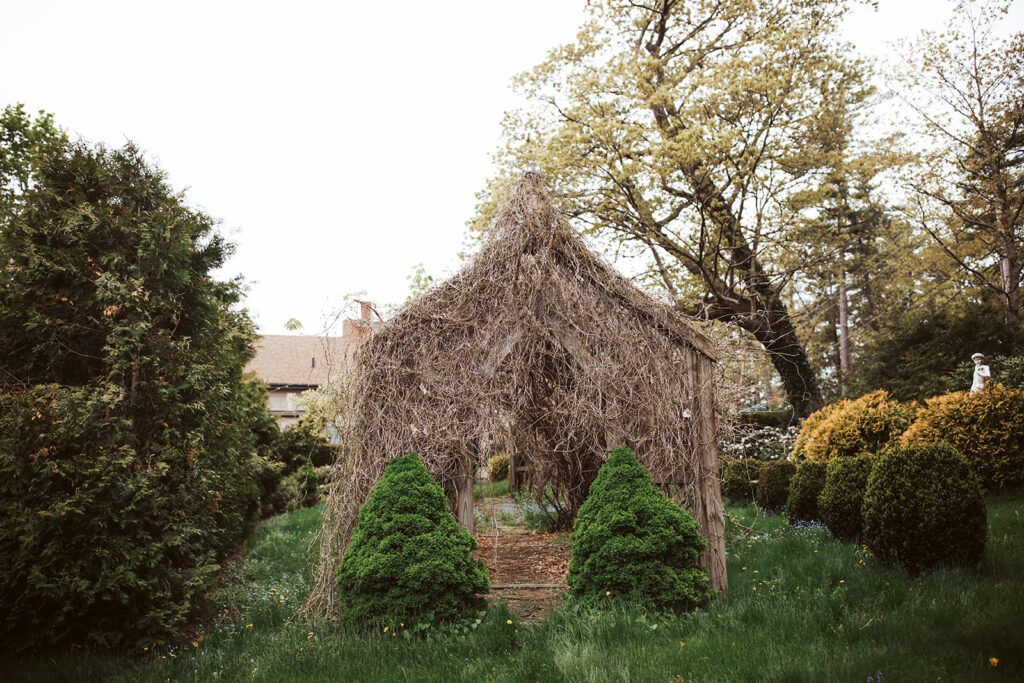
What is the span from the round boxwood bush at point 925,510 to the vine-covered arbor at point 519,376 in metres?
1.42

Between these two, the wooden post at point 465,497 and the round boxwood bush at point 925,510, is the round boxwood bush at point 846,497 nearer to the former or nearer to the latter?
the round boxwood bush at point 925,510

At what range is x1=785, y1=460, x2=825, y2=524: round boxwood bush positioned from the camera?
7.91m

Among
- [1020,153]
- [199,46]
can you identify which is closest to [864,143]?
[1020,153]

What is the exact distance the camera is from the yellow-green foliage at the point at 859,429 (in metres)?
9.02

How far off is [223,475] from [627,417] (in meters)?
4.43

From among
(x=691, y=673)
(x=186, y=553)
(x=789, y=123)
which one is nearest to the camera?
(x=691, y=673)

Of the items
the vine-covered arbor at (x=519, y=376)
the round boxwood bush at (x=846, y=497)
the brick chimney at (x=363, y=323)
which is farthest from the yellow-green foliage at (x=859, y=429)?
the brick chimney at (x=363, y=323)

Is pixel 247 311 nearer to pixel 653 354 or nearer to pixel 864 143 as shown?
pixel 653 354

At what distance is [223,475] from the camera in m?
6.21

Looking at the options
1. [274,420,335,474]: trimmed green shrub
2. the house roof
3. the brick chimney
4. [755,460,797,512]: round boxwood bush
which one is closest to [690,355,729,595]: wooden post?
the brick chimney

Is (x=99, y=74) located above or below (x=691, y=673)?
above

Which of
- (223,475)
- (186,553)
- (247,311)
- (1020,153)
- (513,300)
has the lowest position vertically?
(186,553)

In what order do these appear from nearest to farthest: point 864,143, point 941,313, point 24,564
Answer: point 24,564
point 941,313
point 864,143

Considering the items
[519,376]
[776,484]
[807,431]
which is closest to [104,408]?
[519,376]
